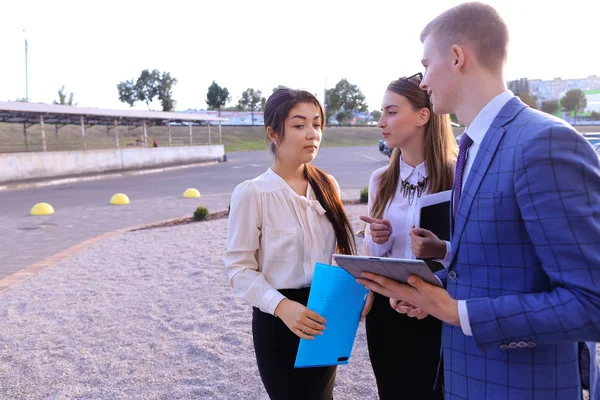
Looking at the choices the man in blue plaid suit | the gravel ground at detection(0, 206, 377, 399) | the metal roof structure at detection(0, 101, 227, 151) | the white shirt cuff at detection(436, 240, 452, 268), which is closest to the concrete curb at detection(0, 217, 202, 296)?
the gravel ground at detection(0, 206, 377, 399)

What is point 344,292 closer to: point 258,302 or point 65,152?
point 258,302

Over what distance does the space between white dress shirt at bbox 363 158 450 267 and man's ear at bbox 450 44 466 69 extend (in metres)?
1.01

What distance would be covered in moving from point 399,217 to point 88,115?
24.0 meters

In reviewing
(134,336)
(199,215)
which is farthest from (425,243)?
(199,215)

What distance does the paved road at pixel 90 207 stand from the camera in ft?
28.0

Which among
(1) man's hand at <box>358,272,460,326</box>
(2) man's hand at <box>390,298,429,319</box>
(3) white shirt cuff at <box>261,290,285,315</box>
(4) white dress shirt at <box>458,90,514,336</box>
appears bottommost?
(3) white shirt cuff at <box>261,290,285,315</box>

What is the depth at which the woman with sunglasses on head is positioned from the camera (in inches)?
88.0

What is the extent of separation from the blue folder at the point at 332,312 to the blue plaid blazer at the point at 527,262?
1.79 ft

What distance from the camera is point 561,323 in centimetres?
112

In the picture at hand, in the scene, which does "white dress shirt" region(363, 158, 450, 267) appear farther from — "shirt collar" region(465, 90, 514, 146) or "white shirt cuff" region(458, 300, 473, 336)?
"white shirt cuff" region(458, 300, 473, 336)

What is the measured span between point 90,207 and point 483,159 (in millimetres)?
13042

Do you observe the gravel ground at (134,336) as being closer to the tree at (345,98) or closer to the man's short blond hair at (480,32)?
the man's short blond hair at (480,32)

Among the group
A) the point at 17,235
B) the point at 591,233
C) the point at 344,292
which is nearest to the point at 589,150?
the point at 591,233

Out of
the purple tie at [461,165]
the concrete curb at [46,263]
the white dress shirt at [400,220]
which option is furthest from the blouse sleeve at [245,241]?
the concrete curb at [46,263]
